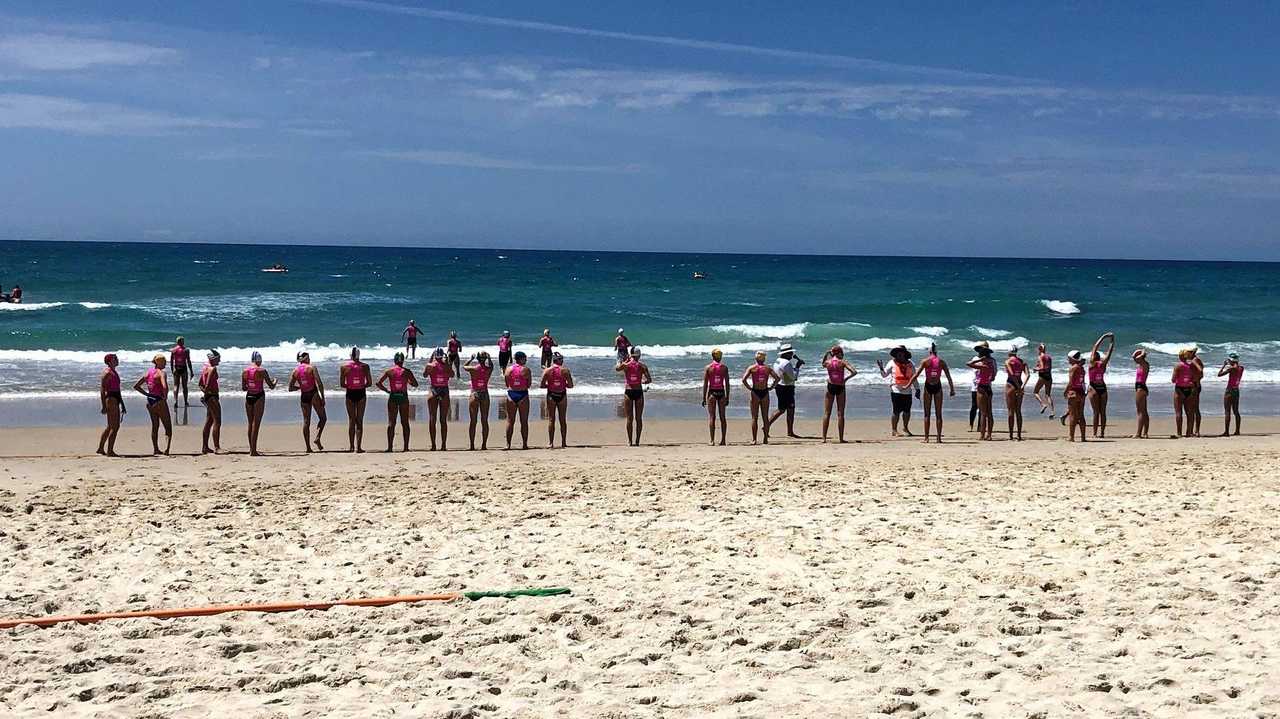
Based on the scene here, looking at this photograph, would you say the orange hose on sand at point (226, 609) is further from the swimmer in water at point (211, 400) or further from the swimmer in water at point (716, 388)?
the swimmer in water at point (716, 388)

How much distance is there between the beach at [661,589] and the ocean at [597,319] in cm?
854

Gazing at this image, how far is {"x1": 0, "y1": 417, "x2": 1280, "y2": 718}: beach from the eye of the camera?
581 centimetres

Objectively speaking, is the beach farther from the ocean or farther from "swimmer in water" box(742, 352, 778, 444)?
the ocean

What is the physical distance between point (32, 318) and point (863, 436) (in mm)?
32439

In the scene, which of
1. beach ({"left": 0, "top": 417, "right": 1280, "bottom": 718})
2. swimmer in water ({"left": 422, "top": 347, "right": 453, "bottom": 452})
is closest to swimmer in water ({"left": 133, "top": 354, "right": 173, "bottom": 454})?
beach ({"left": 0, "top": 417, "right": 1280, "bottom": 718})

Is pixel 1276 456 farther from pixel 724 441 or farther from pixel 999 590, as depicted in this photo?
pixel 999 590

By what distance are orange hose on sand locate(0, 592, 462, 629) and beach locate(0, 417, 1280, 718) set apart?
0.40 ft

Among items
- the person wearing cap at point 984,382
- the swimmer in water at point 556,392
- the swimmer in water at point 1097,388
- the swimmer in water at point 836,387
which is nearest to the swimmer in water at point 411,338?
the swimmer in water at point 556,392

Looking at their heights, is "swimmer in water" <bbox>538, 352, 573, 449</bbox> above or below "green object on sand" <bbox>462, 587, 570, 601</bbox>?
above

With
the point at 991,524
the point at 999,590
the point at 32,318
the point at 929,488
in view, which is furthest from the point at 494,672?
the point at 32,318

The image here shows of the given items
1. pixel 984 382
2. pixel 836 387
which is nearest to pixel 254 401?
pixel 836 387

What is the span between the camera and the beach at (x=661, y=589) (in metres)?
5.81

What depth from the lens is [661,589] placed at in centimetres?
754

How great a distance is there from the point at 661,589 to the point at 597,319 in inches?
1484
